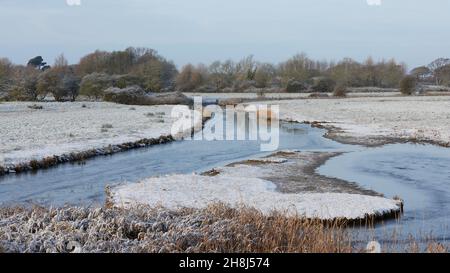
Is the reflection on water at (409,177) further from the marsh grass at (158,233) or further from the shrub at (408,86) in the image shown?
the shrub at (408,86)

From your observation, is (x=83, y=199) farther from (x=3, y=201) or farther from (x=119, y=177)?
(x=119, y=177)

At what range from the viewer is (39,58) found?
120062 mm

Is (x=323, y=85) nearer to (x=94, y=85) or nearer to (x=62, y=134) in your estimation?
(x=94, y=85)

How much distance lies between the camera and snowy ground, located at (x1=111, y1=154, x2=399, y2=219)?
48.8 feet

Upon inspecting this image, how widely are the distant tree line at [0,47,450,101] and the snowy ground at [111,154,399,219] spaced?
61.6 meters

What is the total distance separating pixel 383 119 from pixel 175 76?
8132cm

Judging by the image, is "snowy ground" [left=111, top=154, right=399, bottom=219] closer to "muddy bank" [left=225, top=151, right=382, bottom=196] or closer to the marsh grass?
"muddy bank" [left=225, top=151, right=382, bottom=196]

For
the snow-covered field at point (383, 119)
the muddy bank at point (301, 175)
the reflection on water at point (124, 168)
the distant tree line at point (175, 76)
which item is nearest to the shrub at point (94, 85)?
the distant tree line at point (175, 76)

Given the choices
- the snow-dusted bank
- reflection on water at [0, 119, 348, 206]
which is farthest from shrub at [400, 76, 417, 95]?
reflection on water at [0, 119, 348, 206]

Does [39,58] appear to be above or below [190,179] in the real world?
above

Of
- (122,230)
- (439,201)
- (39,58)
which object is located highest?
(39,58)

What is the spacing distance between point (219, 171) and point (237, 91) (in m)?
98.8
